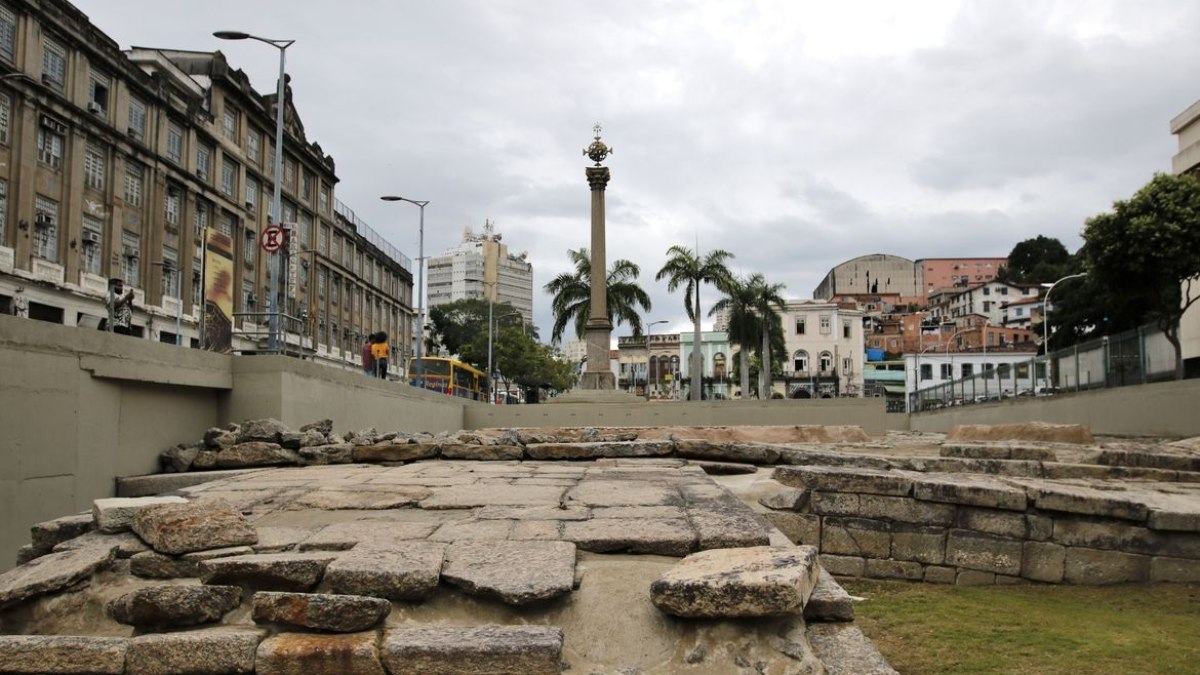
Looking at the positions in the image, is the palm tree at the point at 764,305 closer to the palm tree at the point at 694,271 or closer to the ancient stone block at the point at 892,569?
the palm tree at the point at 694,271

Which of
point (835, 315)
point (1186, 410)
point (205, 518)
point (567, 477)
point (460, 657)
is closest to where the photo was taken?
point (460, 657)

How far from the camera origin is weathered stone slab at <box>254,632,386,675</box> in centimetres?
315

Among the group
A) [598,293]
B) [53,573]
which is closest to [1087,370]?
[598,293]

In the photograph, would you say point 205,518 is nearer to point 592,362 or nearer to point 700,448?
point 700,448

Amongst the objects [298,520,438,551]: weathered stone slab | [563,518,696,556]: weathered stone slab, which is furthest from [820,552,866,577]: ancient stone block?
[298,520,438,551]: weathered stone slab

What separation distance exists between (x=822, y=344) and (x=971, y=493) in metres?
75.9

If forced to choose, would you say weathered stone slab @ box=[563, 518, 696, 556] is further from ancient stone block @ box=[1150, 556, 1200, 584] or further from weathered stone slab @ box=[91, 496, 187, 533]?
ancient stone block @ box=[1150, 556, 1200, 584]

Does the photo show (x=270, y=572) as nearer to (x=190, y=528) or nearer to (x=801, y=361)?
(x=190, y=528)

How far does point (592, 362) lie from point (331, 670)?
85.2 feet

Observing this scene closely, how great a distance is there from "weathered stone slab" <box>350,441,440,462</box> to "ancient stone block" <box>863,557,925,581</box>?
429cm

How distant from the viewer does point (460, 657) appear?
10.2 ft

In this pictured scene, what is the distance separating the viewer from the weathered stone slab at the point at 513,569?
3.45m

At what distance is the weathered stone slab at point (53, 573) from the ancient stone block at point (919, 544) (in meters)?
5.15

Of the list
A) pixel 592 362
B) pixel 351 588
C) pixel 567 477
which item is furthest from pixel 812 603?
pixel 592 362
